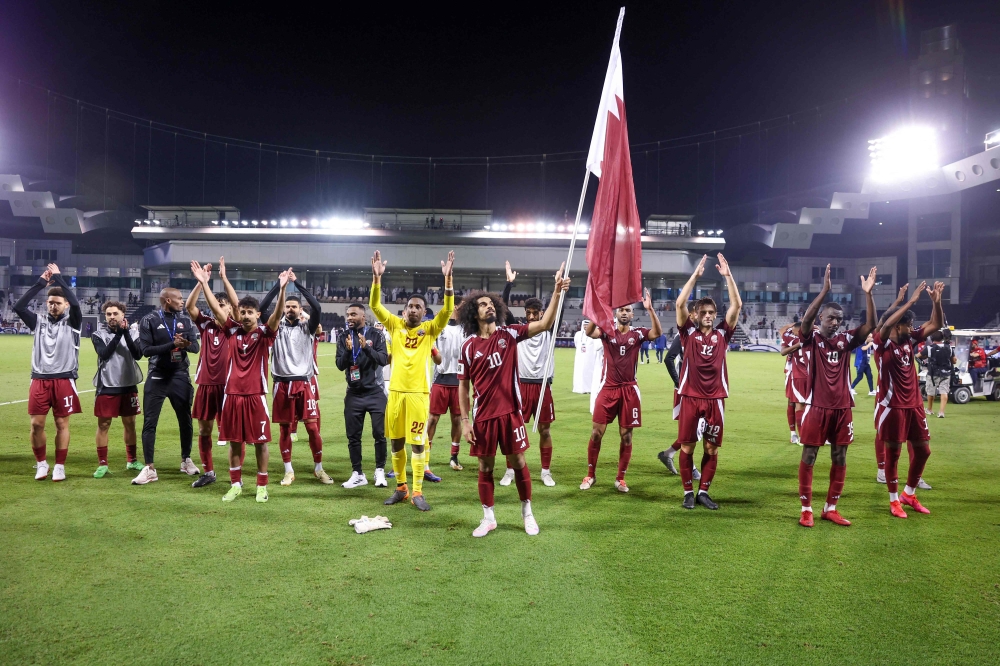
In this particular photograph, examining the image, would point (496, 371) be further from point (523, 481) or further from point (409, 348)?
point (409, 348)

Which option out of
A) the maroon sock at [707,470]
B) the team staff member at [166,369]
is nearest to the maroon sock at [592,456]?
the maroon sock at [707,470]

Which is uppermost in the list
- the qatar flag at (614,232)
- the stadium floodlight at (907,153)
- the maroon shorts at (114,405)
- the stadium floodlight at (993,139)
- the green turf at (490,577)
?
the stadium floodlight at (907,153)

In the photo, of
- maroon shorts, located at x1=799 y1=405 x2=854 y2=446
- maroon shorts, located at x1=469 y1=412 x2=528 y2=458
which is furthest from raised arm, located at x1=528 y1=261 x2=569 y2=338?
maroon shorts, located at x1=799 y1=405 x2=854 y2=446

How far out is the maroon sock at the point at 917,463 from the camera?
6504mm

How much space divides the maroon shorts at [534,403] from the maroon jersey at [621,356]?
0.85m

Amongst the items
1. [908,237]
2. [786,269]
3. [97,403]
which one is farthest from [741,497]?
[786,269]

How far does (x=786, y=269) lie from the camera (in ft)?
222

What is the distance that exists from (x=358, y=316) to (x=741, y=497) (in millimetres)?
5114

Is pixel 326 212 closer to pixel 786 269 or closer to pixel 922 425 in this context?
pixel 786 269

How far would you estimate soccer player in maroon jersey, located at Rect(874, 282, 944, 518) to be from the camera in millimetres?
6438

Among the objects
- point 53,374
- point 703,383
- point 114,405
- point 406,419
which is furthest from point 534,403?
point 53,374

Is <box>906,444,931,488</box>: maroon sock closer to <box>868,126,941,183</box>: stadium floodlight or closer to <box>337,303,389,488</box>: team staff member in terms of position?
<box>337,303,389,488</box>: team staff member

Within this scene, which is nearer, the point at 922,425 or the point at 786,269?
the point at 922,425

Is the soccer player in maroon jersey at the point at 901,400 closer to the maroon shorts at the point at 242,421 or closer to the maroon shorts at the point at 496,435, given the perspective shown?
the maroon shorts at the point at 496,435
